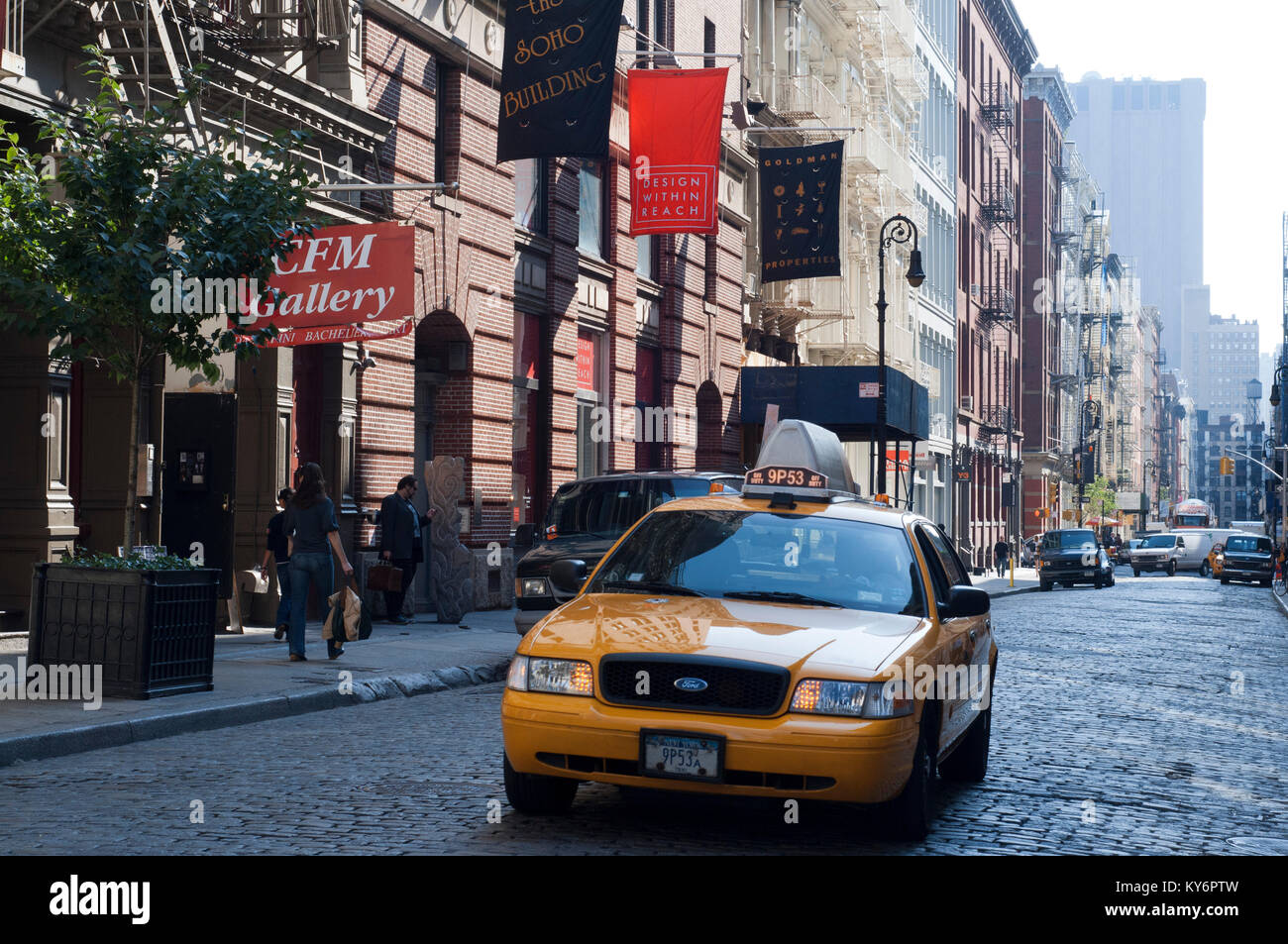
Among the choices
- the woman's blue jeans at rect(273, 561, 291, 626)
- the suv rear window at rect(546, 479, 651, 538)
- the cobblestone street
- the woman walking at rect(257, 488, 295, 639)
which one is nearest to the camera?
the cobblestone street

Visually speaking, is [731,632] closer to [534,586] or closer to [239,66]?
[534,586]

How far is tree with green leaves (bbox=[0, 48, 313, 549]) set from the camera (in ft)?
37.5

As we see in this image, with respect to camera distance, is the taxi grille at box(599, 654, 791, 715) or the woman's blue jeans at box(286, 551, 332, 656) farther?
the woman's blue jeans at box(286, 551, 332, 656)

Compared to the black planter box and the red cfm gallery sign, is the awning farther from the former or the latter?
the black planter box

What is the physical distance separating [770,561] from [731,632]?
3.40ft

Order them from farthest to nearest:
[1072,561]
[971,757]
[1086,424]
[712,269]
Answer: [1086,424]
[1072,561]
[712,269]
[971,757]

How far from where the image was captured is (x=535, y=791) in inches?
290

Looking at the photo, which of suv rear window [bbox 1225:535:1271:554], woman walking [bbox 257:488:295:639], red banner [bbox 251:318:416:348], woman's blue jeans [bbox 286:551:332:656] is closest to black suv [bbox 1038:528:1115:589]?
suv rear window [bbox 1225:535:1271:554]

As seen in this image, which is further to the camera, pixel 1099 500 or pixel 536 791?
pixel 1099 500

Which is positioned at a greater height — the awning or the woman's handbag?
the awning

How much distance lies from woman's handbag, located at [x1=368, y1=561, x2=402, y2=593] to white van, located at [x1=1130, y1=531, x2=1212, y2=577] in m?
51.0

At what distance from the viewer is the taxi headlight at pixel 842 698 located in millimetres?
Answer: 6746

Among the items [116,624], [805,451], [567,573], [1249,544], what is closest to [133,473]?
[116,624]
